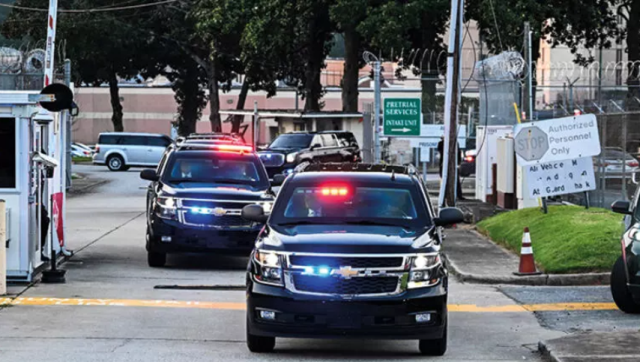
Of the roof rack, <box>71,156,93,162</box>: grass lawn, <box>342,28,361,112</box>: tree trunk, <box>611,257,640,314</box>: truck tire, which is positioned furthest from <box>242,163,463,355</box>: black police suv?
<box>71,156,93,162</box>: grass lawn

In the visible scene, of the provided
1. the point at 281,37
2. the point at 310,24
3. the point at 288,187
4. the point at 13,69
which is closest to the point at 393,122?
the point at 13,69

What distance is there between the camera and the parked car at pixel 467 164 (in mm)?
47656

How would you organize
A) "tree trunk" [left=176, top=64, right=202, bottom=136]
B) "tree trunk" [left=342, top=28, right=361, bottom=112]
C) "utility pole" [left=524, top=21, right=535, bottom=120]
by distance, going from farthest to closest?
1. "tree trunk" [left=176, top=64, right=202, bottom=136]
2. "tree trunk" [left=342, top=28, right=361, bottom=112]
3. "utility pole" [left=524, top=21, right=535, bottom=120]

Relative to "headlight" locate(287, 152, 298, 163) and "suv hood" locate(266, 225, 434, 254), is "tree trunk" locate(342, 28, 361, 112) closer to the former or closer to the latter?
"headlight" locate(287, 152, 298, 163)

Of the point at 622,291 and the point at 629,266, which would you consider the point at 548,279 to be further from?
the point at 629,266

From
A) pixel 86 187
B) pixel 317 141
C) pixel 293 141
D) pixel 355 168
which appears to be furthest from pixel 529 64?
pixel 86 187

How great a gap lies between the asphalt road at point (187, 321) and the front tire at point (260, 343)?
3.3 inches

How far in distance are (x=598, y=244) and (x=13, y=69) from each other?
45.0ft

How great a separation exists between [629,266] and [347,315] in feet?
12.3

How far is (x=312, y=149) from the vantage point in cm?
4197

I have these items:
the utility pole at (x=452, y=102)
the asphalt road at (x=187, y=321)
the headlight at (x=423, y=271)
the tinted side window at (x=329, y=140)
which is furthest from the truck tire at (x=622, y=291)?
the tinted side window at (x=329, y=140)

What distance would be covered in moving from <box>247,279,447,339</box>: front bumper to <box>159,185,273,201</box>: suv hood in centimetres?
759

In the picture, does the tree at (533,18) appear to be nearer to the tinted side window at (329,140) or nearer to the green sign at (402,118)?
the tinted side window at (329,140)

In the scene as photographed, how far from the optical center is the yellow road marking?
1427cm
